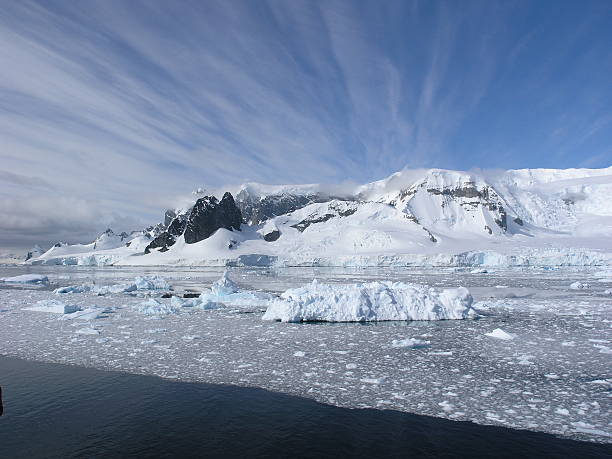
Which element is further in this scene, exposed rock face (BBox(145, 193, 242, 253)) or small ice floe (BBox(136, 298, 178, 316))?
exposed rock face (BBox(145, 193, 242, 253))

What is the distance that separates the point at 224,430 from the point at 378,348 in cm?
686

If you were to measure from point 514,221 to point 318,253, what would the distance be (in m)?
90.7

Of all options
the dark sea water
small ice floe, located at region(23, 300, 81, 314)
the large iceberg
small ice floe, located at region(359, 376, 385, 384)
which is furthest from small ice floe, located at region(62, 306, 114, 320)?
small ice floe, located at region(359, 376, 385, 384)

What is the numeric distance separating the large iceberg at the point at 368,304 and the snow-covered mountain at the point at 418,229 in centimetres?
7521

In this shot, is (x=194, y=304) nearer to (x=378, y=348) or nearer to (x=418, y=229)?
(x=378, y=348)

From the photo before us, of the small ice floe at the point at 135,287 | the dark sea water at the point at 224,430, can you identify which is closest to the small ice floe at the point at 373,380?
the dark sea water at the point at 224,430

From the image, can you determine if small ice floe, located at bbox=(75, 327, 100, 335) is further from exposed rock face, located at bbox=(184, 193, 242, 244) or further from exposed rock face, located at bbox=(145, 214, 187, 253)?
exposed rock face, located at bbox=(145, 214, 187, 253)

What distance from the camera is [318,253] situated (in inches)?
4616

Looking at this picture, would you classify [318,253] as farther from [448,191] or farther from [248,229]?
[448,191]

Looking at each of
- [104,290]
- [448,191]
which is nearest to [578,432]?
[104,290]

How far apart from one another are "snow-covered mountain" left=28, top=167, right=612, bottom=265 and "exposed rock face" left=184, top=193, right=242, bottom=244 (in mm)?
380

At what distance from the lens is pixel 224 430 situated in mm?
6875

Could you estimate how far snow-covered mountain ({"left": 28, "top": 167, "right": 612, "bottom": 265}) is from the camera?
103312mm

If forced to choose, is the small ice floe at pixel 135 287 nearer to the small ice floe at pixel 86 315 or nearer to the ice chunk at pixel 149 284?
the ice chunk at pixel 149 284
